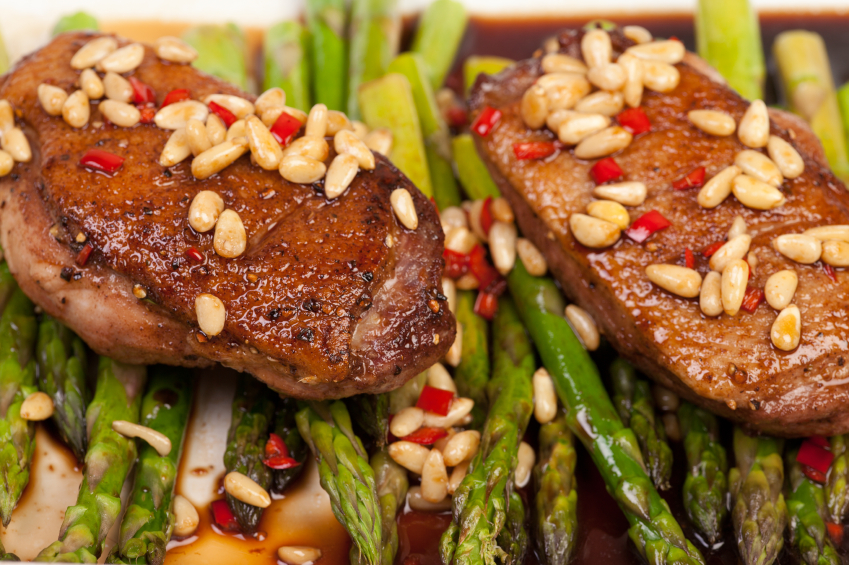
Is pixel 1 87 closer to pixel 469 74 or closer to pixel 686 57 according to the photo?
pixel 469 74

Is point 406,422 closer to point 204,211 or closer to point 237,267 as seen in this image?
point 237,267

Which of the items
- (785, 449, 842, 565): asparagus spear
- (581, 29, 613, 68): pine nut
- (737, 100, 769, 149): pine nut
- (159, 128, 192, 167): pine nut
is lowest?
(785, 449, 842, 565): asparagus spear

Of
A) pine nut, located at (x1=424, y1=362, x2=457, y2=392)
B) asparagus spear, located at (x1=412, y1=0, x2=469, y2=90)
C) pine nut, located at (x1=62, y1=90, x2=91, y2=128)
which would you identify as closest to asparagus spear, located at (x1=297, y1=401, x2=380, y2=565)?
pine nut, located at (x1=424, y1=362, x2=457, y2=392)

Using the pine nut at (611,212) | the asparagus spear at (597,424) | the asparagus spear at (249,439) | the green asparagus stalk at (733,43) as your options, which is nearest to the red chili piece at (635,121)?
the pine nut at (611,212)

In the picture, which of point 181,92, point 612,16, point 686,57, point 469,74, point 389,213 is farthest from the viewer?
point 612,16

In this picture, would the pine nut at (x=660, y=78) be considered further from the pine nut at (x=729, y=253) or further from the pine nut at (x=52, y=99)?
the pine nut at (x=52, y=99)

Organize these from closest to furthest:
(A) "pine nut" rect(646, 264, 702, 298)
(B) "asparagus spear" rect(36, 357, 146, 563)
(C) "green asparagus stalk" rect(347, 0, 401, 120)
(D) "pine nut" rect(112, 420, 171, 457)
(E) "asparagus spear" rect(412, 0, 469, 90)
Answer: (B) "asparagus spear" rect(36, 357, 146, 563) → (A) "pine nut" rect(646, 264, 702, 298) → (D) "pine nut" rect(112, 420, 171, 457) → (C) "green asparagus stalk" rect(347, 0, 401, 120) → (E) "asparagus spear" rect(412, 0, 469, 90)

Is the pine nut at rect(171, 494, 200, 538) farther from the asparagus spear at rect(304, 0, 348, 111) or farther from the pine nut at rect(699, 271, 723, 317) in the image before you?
the asparagus spear at rect(304, 0, 348, 111)

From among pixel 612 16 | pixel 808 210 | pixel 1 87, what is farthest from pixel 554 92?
pixel 1 87
